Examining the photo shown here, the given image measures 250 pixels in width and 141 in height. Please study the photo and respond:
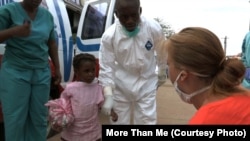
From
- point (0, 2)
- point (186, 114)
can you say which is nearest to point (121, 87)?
point (0, 2)

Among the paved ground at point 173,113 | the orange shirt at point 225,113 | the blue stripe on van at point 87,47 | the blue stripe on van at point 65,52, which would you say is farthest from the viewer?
the paved ground at point 173,113

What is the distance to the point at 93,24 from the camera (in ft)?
20.2

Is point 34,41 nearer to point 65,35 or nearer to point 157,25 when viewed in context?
point 157,25

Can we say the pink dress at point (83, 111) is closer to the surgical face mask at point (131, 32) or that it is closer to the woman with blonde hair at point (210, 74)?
the surgical face mask at point (131, 32)

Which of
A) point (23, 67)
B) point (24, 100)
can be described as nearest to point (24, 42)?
point (23, 67)

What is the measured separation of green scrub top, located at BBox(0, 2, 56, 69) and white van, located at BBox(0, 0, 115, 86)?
51.9 inches

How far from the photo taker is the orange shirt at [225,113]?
1582 millimetres

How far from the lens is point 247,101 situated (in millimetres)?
1672

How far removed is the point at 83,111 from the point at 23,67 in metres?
0.67

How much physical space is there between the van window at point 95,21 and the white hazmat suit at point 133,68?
2641 mm

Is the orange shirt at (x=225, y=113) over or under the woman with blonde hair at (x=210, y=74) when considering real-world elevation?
under

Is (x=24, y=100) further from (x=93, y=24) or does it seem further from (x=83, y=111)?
(x=93, y=24)

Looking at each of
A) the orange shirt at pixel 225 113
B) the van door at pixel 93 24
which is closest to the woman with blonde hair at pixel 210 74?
the orange shirt at pixel 225 113

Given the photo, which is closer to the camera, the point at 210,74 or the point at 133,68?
the point at 210,74
